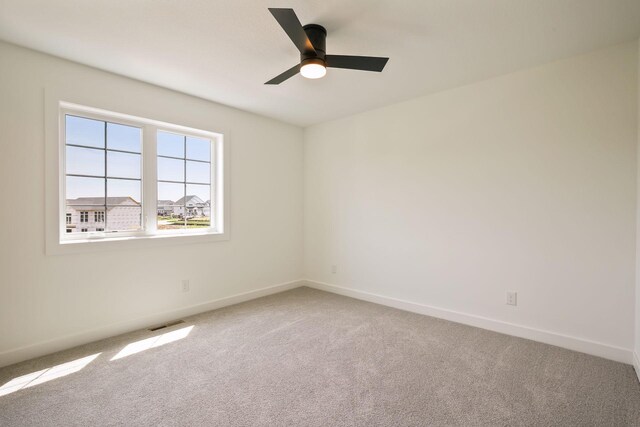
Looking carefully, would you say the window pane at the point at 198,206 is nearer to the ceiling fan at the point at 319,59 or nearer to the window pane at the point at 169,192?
the window pane at the point at 169,192

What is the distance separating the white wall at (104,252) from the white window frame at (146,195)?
81mm

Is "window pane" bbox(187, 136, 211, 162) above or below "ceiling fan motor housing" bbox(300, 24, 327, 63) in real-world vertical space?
below

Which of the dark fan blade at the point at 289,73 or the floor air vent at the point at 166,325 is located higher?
the dark fan blade at the point at 289,73

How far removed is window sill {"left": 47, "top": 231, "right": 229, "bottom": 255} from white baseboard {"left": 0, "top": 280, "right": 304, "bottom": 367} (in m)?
0.71

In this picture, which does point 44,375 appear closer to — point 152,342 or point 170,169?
point 152,342

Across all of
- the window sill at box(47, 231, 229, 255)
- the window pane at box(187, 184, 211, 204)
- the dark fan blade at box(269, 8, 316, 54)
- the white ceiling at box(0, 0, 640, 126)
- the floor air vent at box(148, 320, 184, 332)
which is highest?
the white ceiling at box(0, 0, 640, 126)

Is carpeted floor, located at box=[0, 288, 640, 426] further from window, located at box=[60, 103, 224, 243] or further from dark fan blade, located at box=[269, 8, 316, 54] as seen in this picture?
dark fan blade, located at box=[269, 8, 316, 54]

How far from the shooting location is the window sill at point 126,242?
2588 mm

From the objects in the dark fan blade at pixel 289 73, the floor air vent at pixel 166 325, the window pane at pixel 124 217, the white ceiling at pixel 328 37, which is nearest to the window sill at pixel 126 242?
the window pane at pixel 124 217

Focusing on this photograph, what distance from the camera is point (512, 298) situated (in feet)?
9.44

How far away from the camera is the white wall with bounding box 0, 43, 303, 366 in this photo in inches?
93.1

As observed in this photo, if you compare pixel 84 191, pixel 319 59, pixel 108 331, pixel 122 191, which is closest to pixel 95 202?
pixel 84 191

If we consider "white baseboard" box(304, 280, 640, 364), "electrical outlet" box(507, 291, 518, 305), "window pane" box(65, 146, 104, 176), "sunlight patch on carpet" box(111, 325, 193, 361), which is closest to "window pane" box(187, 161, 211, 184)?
"window pane" box(65, 146, 104, 176)

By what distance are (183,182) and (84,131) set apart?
3.27 ft
